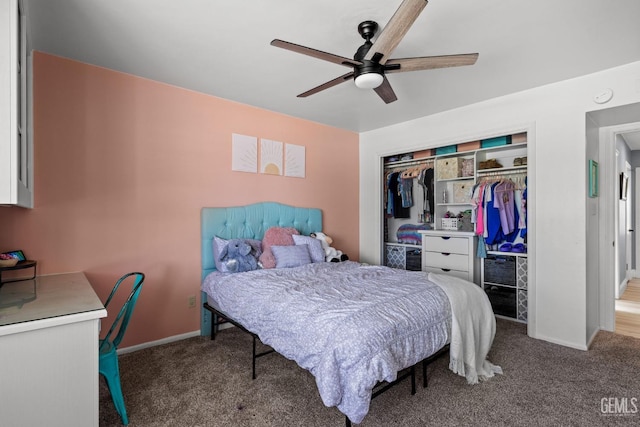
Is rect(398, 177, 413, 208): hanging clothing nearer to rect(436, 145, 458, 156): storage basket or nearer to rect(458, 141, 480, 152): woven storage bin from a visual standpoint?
rect(436, 145, 458, 156): storage basket

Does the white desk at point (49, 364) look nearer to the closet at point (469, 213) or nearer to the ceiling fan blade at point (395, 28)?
the ceiling fan blade at point (395, 28)

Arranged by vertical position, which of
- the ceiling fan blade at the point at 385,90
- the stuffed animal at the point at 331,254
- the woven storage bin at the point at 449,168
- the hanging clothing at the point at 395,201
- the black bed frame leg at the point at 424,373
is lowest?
the black bed frame leg at the point at 424,373

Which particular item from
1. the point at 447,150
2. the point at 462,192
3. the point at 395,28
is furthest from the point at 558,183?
the point at 395,28

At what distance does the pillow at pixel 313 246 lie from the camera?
350 centimetres

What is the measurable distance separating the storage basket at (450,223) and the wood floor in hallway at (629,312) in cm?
192

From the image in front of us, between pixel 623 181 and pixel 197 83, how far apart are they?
19.3 ft

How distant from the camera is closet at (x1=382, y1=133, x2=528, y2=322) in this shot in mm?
3709

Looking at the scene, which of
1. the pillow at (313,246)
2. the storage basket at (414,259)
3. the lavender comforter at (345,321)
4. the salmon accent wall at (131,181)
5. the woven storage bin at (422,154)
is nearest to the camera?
the lavender comforter at (345,321)

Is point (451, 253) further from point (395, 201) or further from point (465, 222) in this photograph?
point (395, 201)

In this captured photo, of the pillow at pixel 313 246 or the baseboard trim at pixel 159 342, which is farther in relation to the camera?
the pillow at pixel 313 246

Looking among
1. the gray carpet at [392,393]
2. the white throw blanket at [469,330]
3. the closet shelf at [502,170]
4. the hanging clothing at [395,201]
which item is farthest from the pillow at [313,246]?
the closet shelf at [502,170]

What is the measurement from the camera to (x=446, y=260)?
4066 mm

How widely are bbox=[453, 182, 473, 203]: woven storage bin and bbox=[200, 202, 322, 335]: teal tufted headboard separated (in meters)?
1.92

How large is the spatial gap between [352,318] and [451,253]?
2.72m
